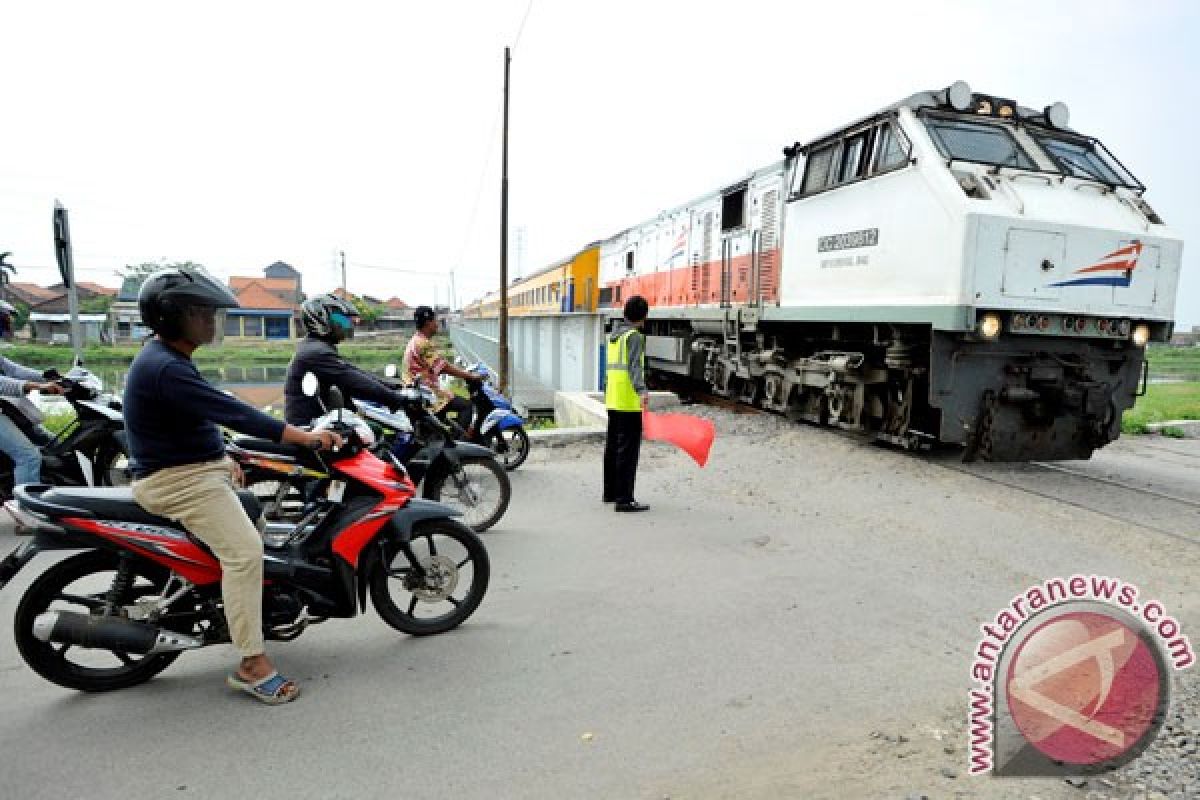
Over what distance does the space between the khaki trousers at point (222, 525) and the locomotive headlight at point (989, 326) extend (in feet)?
20.5

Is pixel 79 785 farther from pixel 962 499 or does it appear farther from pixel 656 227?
pixel 656 227

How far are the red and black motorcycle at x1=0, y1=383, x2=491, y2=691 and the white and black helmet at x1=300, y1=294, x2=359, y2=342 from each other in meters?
1.19

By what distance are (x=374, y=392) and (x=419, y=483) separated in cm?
119

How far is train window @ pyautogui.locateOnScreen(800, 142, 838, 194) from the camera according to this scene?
29.3 feet

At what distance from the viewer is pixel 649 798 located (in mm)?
2555

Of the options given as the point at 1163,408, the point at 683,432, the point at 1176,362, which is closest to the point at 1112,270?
the point at 683,432

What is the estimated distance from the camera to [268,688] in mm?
3229

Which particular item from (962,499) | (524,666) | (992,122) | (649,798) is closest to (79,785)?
(524,666)

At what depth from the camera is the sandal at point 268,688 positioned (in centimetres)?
322

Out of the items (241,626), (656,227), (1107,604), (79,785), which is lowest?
(79,785)

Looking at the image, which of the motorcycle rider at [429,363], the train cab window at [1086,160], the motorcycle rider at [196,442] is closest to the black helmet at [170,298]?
the motorcycle rider at [196,442]

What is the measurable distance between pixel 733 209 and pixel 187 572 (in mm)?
10074

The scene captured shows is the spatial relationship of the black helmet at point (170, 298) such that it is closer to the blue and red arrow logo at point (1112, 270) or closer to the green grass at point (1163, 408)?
the blue and red arrow logo at point (1112, 270)
